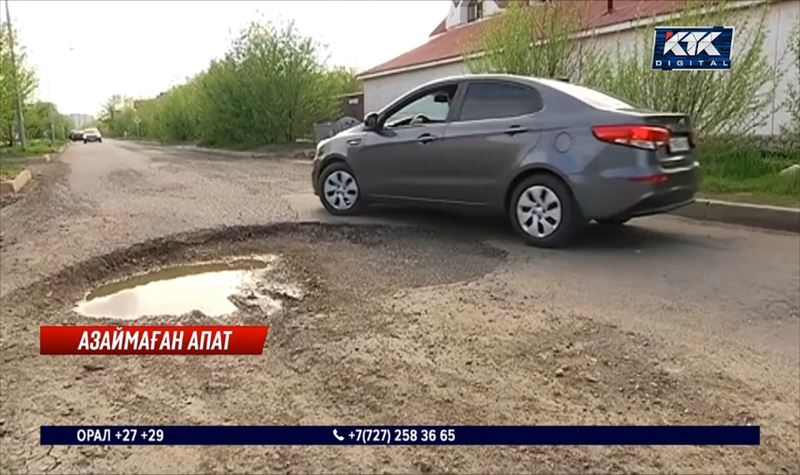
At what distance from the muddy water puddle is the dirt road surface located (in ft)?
0.61

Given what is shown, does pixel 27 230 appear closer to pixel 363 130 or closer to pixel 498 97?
pixel 363 130

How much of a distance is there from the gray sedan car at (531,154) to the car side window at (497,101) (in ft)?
0.03

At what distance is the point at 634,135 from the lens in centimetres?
506

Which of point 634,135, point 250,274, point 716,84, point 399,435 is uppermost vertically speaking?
point 716,84

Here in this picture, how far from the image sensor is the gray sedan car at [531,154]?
5.14m

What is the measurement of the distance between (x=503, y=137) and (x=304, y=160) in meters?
13.4

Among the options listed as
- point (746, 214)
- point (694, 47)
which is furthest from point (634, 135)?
point (746, 214)

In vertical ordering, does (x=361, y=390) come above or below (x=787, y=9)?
below

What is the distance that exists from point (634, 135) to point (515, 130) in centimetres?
105

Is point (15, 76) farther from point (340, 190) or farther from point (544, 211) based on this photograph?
point (544, 211)

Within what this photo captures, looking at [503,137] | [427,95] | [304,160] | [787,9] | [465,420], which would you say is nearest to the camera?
[465,420]

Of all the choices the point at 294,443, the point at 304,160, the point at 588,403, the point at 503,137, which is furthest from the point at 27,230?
the point at 304,160

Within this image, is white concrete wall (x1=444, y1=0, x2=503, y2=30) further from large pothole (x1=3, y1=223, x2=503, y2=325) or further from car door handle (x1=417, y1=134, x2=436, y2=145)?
large pothole (x1=3, y1=223, x2=503, y2=325)

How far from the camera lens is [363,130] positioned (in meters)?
6.86
